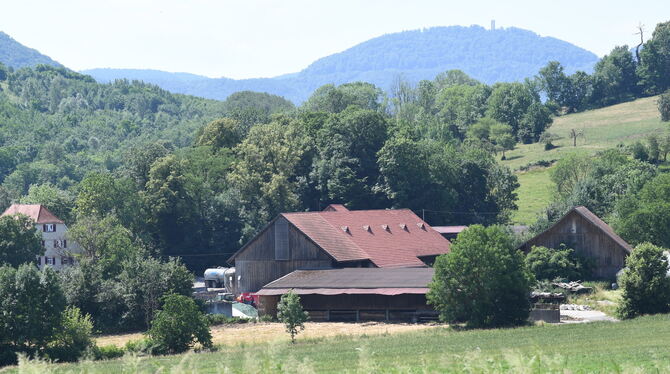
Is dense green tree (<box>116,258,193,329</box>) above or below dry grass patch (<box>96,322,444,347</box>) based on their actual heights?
above

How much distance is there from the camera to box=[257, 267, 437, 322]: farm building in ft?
205

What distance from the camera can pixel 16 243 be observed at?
275ft

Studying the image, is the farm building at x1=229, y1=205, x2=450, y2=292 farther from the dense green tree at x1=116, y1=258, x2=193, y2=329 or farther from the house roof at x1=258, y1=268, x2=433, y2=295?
the dense green tree at x1=116, y1=258, x2=193, y2=329

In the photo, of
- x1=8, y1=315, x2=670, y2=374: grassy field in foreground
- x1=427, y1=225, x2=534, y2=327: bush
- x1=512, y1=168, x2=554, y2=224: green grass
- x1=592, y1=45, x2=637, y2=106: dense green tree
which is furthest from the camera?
x1=592, y1=45, x2=637, y2=106: dense green tree

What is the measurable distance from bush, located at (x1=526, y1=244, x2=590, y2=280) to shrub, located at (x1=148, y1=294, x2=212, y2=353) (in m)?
32.8

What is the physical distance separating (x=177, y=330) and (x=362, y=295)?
62.4 ft

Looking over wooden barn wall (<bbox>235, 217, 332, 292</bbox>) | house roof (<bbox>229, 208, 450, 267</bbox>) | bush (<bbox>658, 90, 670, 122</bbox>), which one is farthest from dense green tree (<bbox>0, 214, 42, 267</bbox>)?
bush (<bbox>658, 90, 670, 122</bbox>)

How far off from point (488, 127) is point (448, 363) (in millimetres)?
132671

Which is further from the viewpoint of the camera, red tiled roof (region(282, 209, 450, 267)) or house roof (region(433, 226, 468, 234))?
house roof (region(433, 226, 468, 234))

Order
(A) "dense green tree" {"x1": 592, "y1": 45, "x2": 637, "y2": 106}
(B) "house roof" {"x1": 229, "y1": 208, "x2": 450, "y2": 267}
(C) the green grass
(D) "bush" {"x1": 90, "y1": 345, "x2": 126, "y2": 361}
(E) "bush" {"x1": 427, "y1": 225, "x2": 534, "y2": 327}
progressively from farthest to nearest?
(A) "dense green tree" {"x1": 592, "y1": 45, "x2": 637, "y2": 106}, (C) the green grass, (B) "house roof" {"x1": 229, "y1": 208, "x2": 450, "y2": 267}, (E) "bush" {"x1": 427, "y1": 225, "x2": 534, "y2": 327}, (D) "bush" {"x1": 90, "y1": 345, "x2": 126, "y2": 361}

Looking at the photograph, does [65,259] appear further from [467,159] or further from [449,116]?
[449,116]

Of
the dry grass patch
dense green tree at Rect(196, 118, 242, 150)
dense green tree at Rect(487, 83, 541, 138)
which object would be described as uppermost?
dense green tree at Rect(487, 83, 541, 138)

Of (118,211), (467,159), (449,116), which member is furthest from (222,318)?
(449,116)

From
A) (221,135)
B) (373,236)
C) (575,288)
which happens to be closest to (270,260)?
(373,236)
